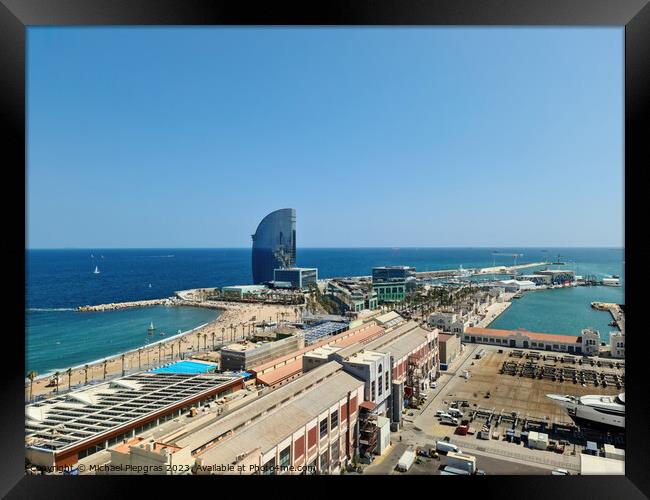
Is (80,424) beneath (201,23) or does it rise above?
beneath

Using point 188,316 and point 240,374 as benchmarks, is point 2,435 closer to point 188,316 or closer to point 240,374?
point 240,374

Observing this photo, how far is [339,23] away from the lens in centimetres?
138

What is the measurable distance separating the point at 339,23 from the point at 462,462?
4530mm

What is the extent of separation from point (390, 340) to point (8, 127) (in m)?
6.13

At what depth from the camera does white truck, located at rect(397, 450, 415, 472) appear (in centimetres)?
408

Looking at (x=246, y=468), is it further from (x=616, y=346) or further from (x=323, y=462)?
(x=616, y=346)

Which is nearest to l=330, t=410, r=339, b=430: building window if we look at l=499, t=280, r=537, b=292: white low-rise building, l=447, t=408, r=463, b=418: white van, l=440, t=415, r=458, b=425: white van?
l=440, t=415, r=458, b=425: white van

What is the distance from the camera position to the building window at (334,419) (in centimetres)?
377

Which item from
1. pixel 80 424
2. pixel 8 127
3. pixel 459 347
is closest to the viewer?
pixel 8 127

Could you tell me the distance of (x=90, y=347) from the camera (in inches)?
434

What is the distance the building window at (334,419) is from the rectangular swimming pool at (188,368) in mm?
4437

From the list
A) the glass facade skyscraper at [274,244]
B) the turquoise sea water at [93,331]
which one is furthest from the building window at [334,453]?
the glass facade skyscraper at [274,244]

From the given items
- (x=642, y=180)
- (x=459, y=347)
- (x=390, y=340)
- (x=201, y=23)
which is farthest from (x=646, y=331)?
(x=459, y=347)

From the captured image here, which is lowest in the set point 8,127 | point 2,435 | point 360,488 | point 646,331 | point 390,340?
point 390,340
